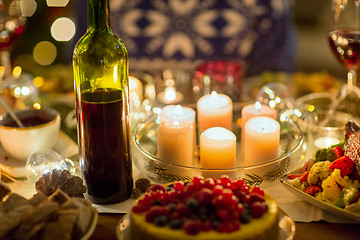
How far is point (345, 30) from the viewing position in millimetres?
1063

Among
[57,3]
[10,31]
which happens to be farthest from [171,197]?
[57,3]

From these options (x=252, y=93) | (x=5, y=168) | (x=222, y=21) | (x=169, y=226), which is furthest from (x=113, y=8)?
(x=169, y=226)

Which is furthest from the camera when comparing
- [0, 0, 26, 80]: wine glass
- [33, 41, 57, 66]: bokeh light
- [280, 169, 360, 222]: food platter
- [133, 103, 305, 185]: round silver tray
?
[33, 41, 57, 66]: bokeh light

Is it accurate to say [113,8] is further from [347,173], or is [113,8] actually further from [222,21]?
[347,173]

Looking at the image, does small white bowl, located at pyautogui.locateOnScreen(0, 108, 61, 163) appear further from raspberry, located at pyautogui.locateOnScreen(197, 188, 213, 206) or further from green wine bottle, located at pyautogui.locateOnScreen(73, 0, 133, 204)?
raspberry, located at pyautogui.locateOnScreen(197, 188, 213, 206)

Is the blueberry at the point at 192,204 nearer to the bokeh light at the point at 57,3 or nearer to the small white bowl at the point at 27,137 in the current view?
the small white bowl at the point at 27,137

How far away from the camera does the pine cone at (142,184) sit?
2.85 ft

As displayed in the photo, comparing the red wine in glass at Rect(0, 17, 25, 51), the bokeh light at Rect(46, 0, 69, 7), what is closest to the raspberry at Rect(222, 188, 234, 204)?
the red wine in glass at Rect(0, 17, 25, 51)

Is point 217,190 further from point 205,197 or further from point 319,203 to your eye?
point 319,203

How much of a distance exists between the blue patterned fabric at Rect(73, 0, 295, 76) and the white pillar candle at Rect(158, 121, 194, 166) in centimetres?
118

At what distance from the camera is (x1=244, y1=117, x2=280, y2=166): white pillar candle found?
0.90 meters

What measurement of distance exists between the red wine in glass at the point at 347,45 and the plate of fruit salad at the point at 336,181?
0.26 metres

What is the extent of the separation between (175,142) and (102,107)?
0.19 metres

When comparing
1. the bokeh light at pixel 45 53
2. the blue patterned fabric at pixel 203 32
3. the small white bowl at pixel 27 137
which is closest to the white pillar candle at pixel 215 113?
the small white bowl at pixel 27 137
